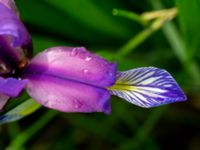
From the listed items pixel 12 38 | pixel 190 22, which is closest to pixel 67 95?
pixel 12 38

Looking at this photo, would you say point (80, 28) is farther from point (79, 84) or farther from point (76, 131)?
point (79, 84)

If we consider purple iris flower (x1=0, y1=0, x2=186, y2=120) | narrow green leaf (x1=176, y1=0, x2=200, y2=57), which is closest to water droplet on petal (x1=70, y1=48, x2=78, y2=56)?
purple iris flower (x1=0, y1=0, x2=186, y2=120)

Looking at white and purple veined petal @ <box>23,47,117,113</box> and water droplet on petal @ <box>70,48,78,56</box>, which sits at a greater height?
water droplet on petal @ <box>70,48,78,56</box>

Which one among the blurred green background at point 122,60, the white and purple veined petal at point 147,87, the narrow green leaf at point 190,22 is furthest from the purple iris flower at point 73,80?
the blurred green background at point 122,60

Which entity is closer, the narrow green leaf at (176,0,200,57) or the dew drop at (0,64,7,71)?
the dew drop at (0,64,7,71)

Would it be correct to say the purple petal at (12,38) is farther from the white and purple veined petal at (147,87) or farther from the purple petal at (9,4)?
the white and purple veined petal at (147,87)

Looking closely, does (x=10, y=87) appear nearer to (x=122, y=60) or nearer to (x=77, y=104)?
(x=77, y=104)

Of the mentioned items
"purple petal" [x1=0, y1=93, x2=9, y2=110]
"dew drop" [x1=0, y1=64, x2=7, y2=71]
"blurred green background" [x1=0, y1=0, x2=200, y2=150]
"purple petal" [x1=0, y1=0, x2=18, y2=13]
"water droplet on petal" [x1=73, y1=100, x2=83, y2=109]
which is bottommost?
"blurred green background" [x1=0, y1=0, x2=200, y2=150]

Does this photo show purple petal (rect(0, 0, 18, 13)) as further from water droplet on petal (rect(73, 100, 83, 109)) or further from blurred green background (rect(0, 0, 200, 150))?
blurred green background (rect(0, 0, 200, 150))
